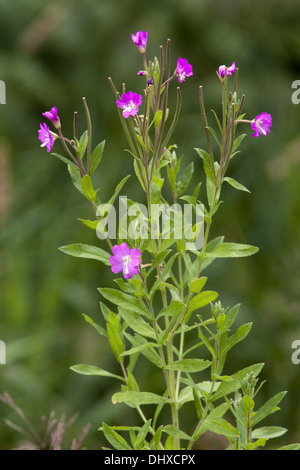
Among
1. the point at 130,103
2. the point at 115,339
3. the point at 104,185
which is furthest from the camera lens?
the point at 104,185

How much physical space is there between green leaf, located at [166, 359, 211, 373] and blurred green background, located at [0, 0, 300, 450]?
2.07 feet

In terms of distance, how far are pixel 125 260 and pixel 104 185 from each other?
40.9 inches

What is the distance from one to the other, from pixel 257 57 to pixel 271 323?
2.66 ft

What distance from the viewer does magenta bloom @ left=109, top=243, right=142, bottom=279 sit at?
1.71ft

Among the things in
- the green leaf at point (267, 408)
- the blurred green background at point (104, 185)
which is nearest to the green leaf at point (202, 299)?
the green leaf at point (267, 408)

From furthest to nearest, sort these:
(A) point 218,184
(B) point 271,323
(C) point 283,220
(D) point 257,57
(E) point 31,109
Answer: (E) point 31,109, (D) point 257,57, (C) point 283,220, (B) point 271,323, (A) point 218,184

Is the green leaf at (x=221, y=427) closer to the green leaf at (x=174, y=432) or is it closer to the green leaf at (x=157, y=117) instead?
the green leaf at (x=174, y=432)

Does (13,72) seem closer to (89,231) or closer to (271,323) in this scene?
(89,231)

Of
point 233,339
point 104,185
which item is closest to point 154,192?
point 233,339

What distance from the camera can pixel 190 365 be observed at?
582 mm

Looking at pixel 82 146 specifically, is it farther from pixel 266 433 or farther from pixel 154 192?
pixel 266 433

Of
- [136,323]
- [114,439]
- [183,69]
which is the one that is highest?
[183,69]

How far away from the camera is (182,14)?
193 cm
